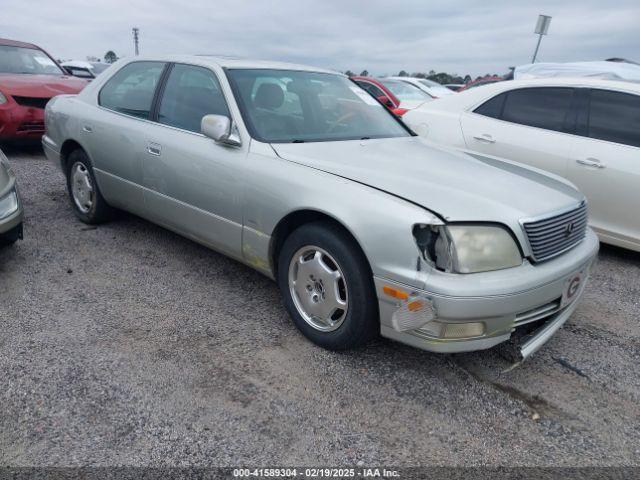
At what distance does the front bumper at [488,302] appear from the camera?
229 cm

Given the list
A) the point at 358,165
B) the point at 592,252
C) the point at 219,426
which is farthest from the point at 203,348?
the point at 592,252

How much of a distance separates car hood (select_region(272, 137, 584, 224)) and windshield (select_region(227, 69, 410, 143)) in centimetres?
17

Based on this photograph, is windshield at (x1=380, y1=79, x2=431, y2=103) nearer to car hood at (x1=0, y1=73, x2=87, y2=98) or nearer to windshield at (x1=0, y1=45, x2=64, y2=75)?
car hood at (x1=0, y1=73, x2=87, y2=98)

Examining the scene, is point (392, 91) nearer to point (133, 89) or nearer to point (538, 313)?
point (133, 89)

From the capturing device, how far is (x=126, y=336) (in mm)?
2918

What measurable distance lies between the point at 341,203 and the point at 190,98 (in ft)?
Result: 5.54

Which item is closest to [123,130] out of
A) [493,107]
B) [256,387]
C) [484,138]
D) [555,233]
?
[256,387]

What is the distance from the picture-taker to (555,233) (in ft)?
8.70

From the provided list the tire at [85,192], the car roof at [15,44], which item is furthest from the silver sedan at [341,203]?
→ the car roof at [15,44]

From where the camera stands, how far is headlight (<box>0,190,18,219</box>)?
349cm

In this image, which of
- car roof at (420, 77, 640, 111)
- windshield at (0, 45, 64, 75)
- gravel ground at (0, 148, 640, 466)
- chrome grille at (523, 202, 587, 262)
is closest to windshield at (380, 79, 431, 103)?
car roof at (420, 77, 640, 111)

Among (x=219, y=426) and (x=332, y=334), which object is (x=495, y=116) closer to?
(x=332, y=334)

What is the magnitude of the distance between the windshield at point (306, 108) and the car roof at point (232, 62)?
0.25 ft

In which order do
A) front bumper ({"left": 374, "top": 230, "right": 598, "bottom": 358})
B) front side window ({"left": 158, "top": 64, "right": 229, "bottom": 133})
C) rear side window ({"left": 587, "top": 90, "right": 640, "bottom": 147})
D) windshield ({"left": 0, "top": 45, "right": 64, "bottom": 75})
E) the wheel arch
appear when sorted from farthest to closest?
windshield ({"left": 0, "top": 45, "right": 64, "bottom": 75})
rear side window ({"left": 587, "top": 90, "right": 640, "bottom": 147})
front side window ({"left": 158, "top": 64, "right": 229, "bottom": 133})
the wheel arch
front bumper ({"left": 374, "top": 230, "right": 598, "bottom": 358})
